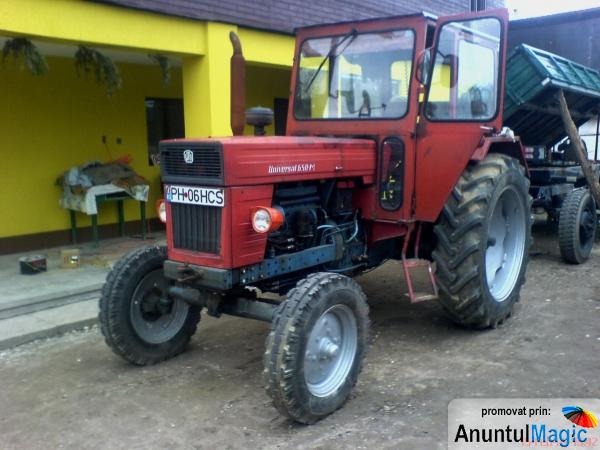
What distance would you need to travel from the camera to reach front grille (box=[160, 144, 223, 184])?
3.69 metres

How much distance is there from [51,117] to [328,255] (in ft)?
18.3

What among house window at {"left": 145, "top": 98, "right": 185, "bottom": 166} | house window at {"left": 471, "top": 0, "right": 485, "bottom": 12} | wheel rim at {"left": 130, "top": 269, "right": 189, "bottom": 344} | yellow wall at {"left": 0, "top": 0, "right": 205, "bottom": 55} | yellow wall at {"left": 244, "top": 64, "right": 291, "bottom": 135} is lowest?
wheel rim at {"left": 130, "top": 269, "right": 189, "bottom": 344}

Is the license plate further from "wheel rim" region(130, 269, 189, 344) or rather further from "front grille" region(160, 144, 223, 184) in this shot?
"wheel rim" region(130, 269, 189, 344)

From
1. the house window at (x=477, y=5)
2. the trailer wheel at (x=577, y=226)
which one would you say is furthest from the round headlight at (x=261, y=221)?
the house window at (x=477, y=5)

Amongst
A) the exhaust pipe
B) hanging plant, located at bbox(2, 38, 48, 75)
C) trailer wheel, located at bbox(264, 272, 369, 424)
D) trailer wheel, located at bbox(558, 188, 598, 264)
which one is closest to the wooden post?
trailer wheel, located at bbox(558, 188, 598, 264)

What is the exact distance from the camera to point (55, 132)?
8375mm

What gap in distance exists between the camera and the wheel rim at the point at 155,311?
4383 millimetres

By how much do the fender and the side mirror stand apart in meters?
0.67

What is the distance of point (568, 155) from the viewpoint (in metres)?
8.68

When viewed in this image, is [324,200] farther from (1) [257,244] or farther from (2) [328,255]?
(1) [257,244]

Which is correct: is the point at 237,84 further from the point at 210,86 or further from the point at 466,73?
the point at 210,86

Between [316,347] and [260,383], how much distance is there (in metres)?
0.76

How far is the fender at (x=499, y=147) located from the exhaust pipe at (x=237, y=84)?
191cm
